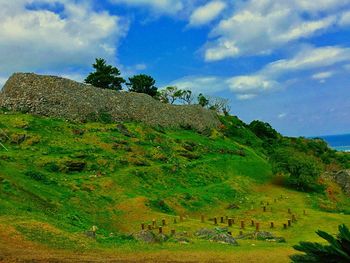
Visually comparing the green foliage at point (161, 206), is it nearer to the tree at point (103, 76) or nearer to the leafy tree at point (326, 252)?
the leafy tree at point (326, 252)

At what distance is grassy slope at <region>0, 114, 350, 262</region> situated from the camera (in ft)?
75.7

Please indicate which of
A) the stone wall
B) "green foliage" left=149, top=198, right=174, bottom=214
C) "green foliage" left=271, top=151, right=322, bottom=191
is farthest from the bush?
"green foliage" left=271, top=151, right=322, bottom=191

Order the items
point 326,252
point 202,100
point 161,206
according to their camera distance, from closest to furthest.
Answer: point 326,252 < point 161,206 < point 202,100

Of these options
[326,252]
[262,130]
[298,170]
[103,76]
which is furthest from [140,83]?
[326,252]

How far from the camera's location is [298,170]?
57.5m

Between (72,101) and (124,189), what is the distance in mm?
22738

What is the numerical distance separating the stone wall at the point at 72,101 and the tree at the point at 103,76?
15170mm

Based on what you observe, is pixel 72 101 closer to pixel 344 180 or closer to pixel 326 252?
pixel 344 180

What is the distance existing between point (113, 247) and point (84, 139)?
31.2m

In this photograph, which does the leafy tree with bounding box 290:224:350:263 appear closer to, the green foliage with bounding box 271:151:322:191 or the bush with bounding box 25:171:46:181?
the bush with bounding box 25:171:46:181

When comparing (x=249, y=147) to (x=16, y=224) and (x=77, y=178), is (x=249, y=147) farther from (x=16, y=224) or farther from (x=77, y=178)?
(x=16, y=224)

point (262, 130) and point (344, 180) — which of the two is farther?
point (262, 130)

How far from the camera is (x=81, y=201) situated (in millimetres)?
34781

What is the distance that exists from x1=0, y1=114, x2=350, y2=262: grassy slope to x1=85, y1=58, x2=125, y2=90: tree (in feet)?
71.4
